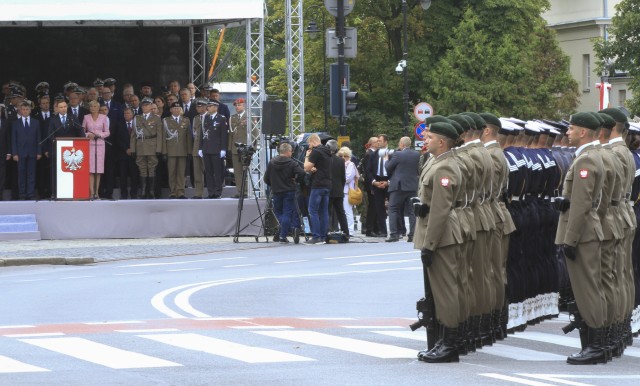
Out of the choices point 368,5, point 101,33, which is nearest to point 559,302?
point 101,33

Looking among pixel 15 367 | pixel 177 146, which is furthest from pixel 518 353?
pixel 177 146

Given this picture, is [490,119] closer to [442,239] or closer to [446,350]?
[442,239]

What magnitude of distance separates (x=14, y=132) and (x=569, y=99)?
180 feet

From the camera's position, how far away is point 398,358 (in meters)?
13.2

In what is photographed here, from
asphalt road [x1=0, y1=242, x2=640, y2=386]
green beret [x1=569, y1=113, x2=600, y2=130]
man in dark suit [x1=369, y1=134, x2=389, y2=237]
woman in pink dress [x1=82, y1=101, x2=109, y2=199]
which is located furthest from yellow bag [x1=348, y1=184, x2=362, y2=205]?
green beret [x1=569, y1=113, x2=600, y2=130]

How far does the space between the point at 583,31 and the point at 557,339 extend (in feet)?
280

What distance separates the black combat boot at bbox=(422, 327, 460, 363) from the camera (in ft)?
42.5

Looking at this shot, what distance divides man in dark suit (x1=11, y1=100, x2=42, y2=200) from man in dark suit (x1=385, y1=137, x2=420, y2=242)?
6972 millimetres

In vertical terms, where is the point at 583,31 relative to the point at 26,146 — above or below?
above

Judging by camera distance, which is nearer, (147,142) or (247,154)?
(247,154)

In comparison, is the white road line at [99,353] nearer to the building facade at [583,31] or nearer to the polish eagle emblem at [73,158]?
the polish eagle emblem at [73,158]

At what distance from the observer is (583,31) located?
98375 mm

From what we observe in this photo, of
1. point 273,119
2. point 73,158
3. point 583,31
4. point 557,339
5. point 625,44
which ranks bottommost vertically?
point 557,339

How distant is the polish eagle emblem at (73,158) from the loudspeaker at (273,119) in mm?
3642
